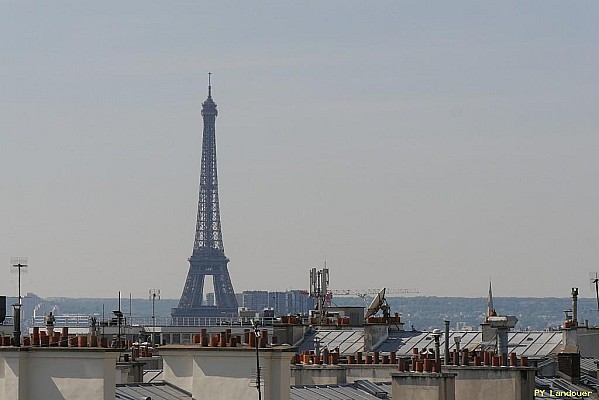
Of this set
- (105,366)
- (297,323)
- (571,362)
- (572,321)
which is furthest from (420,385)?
(297,323)

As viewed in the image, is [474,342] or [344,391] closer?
[344,391]

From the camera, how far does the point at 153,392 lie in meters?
44.5

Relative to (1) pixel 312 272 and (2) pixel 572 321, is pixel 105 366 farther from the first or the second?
(1) pixel 312 272

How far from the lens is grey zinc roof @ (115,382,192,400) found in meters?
44.2

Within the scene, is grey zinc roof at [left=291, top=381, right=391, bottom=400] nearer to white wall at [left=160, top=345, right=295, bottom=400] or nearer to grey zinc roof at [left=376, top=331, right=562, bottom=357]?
white wall at [left=160, top=345, right=295, bottom=400]

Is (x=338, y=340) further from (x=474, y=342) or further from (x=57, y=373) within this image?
(x=57, y=373)

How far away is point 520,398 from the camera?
5053 centimetres

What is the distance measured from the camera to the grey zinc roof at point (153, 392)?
145 ft

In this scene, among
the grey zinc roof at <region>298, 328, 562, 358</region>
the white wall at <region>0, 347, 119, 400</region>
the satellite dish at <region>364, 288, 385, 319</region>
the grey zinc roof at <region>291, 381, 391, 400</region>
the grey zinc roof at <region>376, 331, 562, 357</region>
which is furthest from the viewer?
the satellite dish at <region>364, 288, 385, 319</region>

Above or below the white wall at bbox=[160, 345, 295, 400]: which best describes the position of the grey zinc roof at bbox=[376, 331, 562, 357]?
above

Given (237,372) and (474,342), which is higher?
(474,342)

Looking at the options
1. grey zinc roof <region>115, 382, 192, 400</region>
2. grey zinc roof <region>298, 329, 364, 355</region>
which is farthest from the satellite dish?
grey zinc roof <region>115, 382, 192, 400</region>

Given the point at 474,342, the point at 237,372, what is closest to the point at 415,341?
the point at 474,342

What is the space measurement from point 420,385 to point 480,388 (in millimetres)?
5663
